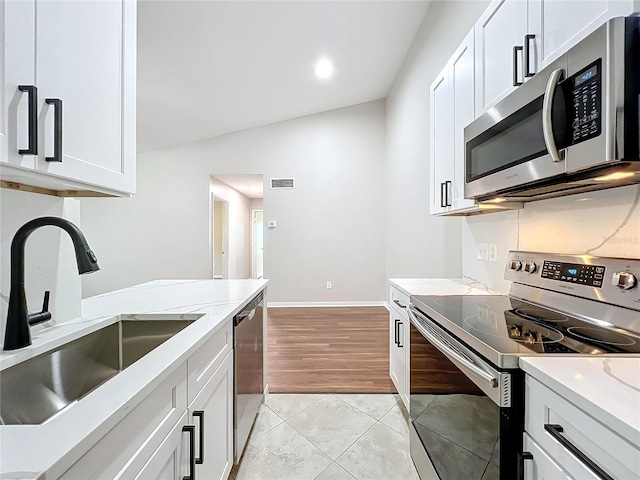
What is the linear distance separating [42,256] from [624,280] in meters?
2.02

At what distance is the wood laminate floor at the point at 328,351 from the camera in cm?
270

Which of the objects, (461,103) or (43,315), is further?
(461,103)

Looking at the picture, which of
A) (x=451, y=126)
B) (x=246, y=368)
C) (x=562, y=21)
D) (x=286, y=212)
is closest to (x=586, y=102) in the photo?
(x=562, y=21)

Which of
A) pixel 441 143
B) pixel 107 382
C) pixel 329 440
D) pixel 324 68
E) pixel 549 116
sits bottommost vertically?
pixel 329 440

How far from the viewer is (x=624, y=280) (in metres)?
1.06

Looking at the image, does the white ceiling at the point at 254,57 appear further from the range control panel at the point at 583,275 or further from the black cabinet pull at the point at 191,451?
the black cabinet pull at the point at 191,451

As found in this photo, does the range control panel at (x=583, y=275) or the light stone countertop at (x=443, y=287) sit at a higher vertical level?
the range control panel at (x=583, y=275)

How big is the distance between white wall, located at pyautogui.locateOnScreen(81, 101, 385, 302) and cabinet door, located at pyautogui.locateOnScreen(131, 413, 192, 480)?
15.2 ft

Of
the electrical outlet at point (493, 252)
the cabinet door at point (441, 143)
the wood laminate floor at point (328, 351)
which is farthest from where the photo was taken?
the wood laminate floor at point (328, 351)

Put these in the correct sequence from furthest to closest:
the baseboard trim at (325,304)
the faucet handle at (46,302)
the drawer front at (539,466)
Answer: the baseboard trim at (325,304) < the faucet handle at (46,302) < the drawer front at (539,466)

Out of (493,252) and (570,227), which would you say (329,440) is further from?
A: (570,227)

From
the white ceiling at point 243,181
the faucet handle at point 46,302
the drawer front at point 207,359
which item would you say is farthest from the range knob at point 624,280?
the white ceiling at point 243,181

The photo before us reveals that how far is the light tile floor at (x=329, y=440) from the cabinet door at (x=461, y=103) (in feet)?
4.84

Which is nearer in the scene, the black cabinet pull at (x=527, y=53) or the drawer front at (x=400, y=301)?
the black cabinet pull at (x=527, y=53)
